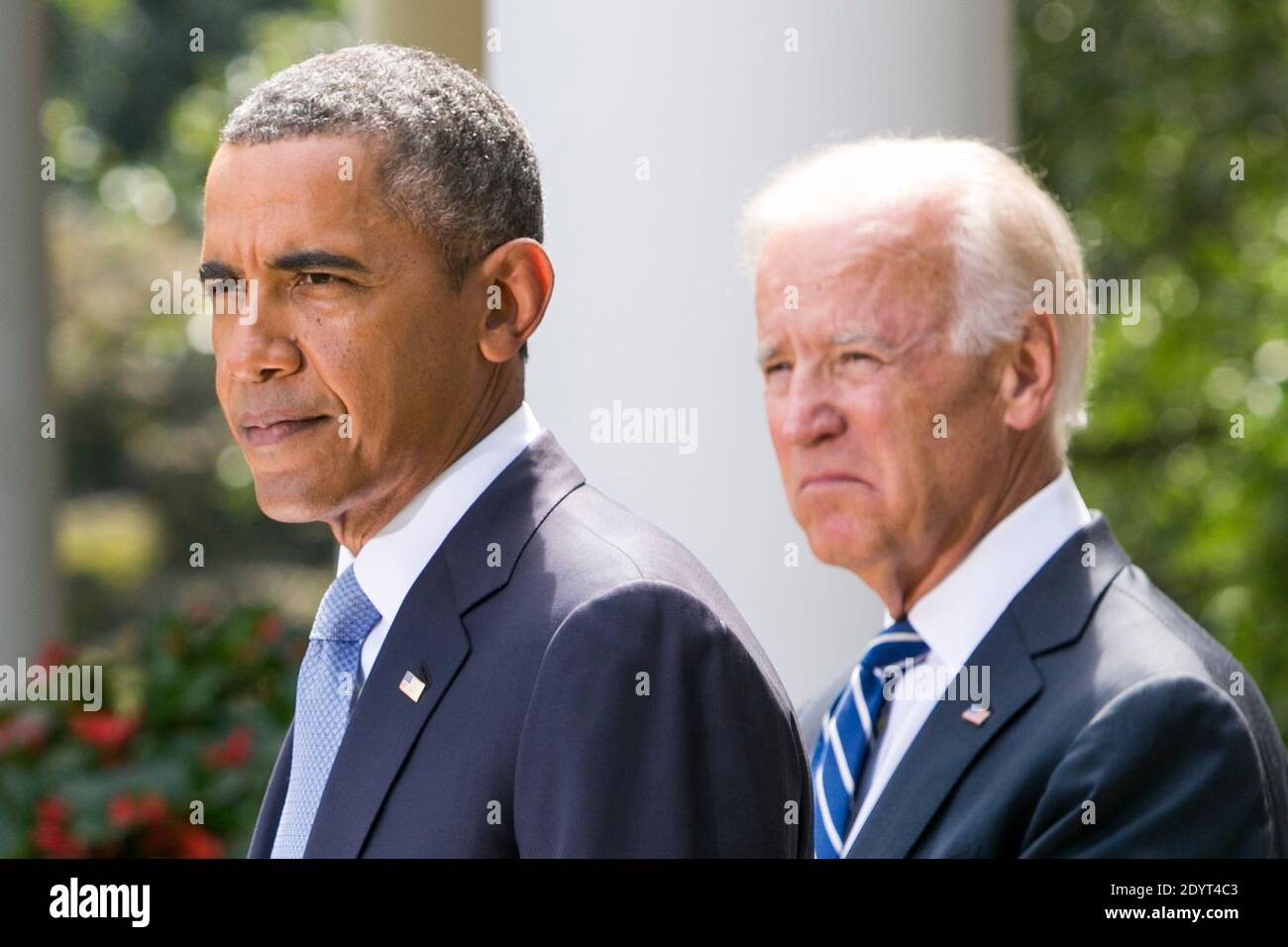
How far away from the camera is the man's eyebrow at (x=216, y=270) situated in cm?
Answer: 243

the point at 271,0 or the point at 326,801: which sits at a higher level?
the point at 271,0

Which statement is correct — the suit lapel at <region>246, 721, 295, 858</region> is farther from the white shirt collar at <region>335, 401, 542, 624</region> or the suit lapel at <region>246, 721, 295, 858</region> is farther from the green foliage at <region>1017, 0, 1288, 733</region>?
the green foliage at <region>1017, 0, 1288, 733</region>

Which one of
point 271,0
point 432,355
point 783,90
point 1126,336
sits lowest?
point 1126,336

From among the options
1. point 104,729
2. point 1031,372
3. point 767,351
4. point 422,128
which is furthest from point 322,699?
point 104,729

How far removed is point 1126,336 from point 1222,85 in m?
1.54

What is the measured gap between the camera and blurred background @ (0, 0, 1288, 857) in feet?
11.5

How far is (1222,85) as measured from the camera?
1073 centimetres

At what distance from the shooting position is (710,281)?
11.6ft

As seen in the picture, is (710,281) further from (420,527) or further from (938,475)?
(420,527)

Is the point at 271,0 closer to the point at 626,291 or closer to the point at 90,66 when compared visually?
the point at 90,66

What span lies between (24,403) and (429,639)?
17.8ft
